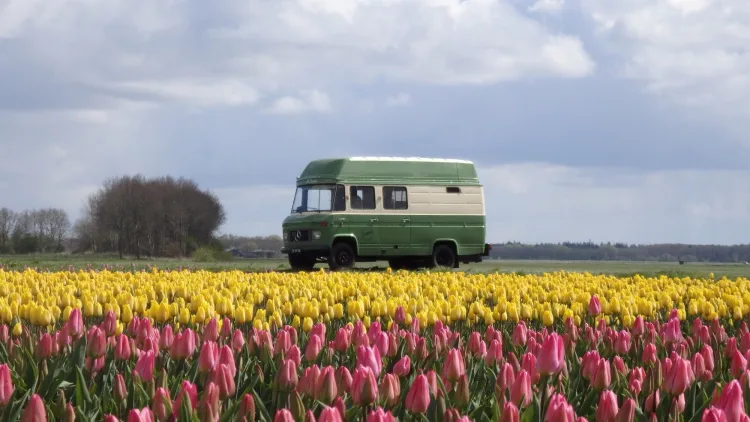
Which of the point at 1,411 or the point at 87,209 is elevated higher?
the point at 87,209

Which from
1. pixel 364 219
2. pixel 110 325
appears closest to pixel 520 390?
pixel 110 325

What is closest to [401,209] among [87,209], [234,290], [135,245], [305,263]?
[305,263]

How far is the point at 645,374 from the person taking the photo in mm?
4691

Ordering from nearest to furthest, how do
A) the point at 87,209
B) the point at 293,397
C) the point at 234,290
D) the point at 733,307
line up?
1. the point at 293,397
2. the point at 733,307
3. the point at 234,290
4. the point at 87,209

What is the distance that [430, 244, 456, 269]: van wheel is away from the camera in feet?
91.9

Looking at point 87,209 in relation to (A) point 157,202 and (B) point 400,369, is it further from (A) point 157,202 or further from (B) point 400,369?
(B) point 400,369

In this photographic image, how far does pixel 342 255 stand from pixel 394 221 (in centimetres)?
182

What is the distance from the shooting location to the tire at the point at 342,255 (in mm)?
26281

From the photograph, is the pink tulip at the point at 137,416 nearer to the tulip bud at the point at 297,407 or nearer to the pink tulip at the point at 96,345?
the tulip bud at the point at 297,407

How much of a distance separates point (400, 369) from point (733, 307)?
6374 millimetres

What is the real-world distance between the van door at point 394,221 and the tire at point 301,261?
206 centimetres

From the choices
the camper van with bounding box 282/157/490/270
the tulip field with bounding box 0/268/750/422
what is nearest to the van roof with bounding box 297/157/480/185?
the camper van with bounding box 282/157/490/270

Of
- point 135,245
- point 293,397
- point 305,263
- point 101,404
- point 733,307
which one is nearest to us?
point 293,397

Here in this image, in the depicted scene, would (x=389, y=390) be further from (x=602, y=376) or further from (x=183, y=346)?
(x=183, y=346)
